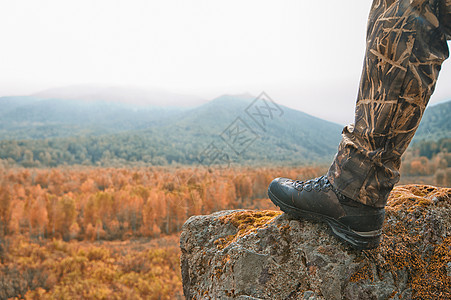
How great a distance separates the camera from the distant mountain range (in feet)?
104

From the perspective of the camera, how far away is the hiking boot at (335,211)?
1.57 m

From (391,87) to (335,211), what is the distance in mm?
762

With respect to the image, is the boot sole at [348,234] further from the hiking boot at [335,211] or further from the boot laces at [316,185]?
the boot laces at [316,185]

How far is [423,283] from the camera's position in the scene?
1.63m

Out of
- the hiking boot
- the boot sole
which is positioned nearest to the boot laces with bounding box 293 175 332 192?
the hiking boot

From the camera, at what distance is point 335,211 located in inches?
64.5

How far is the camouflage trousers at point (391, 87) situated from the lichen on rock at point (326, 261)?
400 millimetres

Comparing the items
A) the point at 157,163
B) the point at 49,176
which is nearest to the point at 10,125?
the point at 157,163

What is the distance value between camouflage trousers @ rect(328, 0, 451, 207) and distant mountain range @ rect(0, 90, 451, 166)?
20cm

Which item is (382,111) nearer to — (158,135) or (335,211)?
(335,211)

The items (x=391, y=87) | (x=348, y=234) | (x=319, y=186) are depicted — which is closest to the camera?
(x=391, y=87)

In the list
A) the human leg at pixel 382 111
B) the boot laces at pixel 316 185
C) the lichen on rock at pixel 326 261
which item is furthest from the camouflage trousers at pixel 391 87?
the lichen on rock at pixel 326 261

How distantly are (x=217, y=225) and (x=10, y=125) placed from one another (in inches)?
6045

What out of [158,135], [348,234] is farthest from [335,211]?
[158,135]
